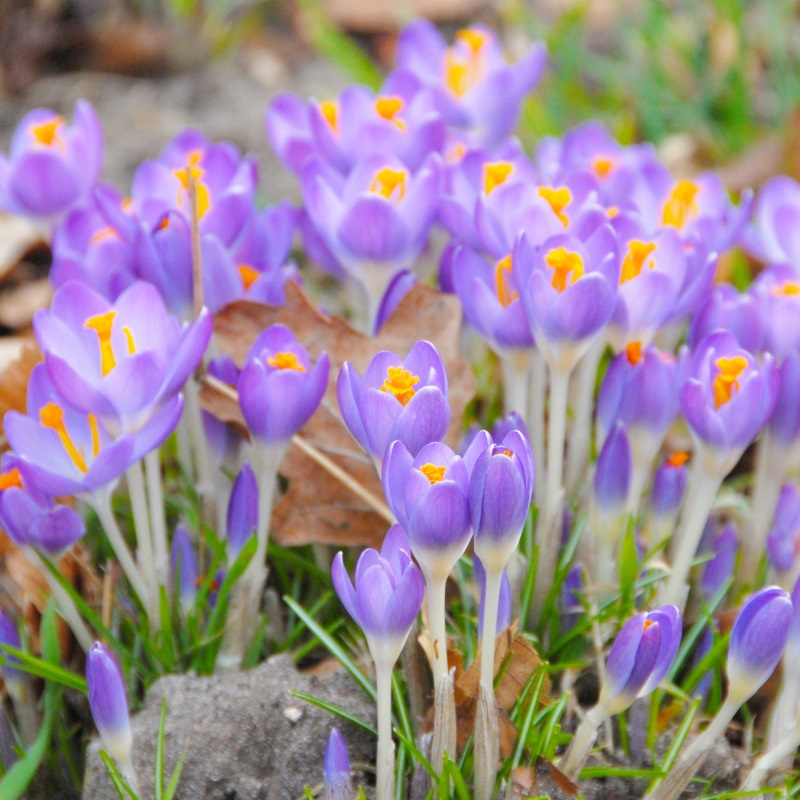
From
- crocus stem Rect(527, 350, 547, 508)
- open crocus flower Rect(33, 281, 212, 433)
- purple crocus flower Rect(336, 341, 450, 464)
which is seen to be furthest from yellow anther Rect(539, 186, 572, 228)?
open crocus flower Rect(33, 281, 212, 433)

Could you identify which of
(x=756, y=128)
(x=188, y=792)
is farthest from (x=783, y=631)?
(x=756, y=128)

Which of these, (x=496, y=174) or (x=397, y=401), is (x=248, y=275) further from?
(x=397, y=401)

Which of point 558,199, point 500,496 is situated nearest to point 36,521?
point 500,496

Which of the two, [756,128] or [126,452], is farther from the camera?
[756,128]

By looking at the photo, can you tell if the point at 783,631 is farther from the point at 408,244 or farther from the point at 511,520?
the point at 408,244

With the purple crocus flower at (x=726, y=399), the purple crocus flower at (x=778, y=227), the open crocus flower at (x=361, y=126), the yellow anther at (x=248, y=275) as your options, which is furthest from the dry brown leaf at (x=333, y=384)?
the purple crocus flower at (x=778, y=227)

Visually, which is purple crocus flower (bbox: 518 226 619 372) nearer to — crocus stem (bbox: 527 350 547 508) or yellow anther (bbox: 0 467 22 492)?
crocus stem (bbox: 527 350 547 508)
